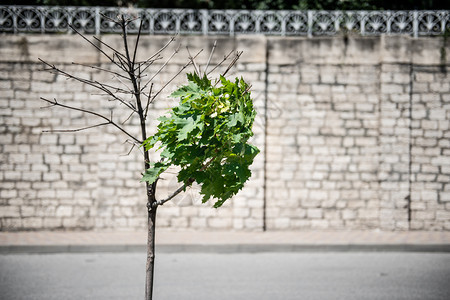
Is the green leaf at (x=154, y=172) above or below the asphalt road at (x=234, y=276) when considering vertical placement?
above

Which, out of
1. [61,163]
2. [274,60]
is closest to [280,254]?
[274,60]

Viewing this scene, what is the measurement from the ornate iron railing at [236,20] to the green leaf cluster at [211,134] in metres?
7.49

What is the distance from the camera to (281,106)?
32.7 ft

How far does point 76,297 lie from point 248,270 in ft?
8.47

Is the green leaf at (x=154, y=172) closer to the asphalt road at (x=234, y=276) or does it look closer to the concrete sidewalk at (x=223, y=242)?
the asphalt road at (x=234, y=276)

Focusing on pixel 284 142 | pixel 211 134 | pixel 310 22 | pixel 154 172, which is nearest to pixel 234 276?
pixel 284 142

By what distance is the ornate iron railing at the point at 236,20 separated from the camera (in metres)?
9.95

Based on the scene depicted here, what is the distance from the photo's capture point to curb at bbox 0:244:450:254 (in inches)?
328

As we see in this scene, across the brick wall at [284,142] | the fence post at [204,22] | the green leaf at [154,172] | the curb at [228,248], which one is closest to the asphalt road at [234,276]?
the curb at [228,248]

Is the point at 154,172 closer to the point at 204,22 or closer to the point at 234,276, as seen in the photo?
the point at 234,276

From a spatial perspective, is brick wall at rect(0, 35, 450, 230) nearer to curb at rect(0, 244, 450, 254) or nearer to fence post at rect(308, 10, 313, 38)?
fence post at rect(308, 10, 313, 38)

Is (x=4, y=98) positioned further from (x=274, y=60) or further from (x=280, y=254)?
(x=280, y=254)

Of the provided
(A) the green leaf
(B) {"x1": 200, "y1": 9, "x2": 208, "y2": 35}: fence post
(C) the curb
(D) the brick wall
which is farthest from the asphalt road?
(B) {"x1": 200, "y1": 9, "x2": 208, "y2": 35}: fence post

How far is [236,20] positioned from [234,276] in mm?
5749
